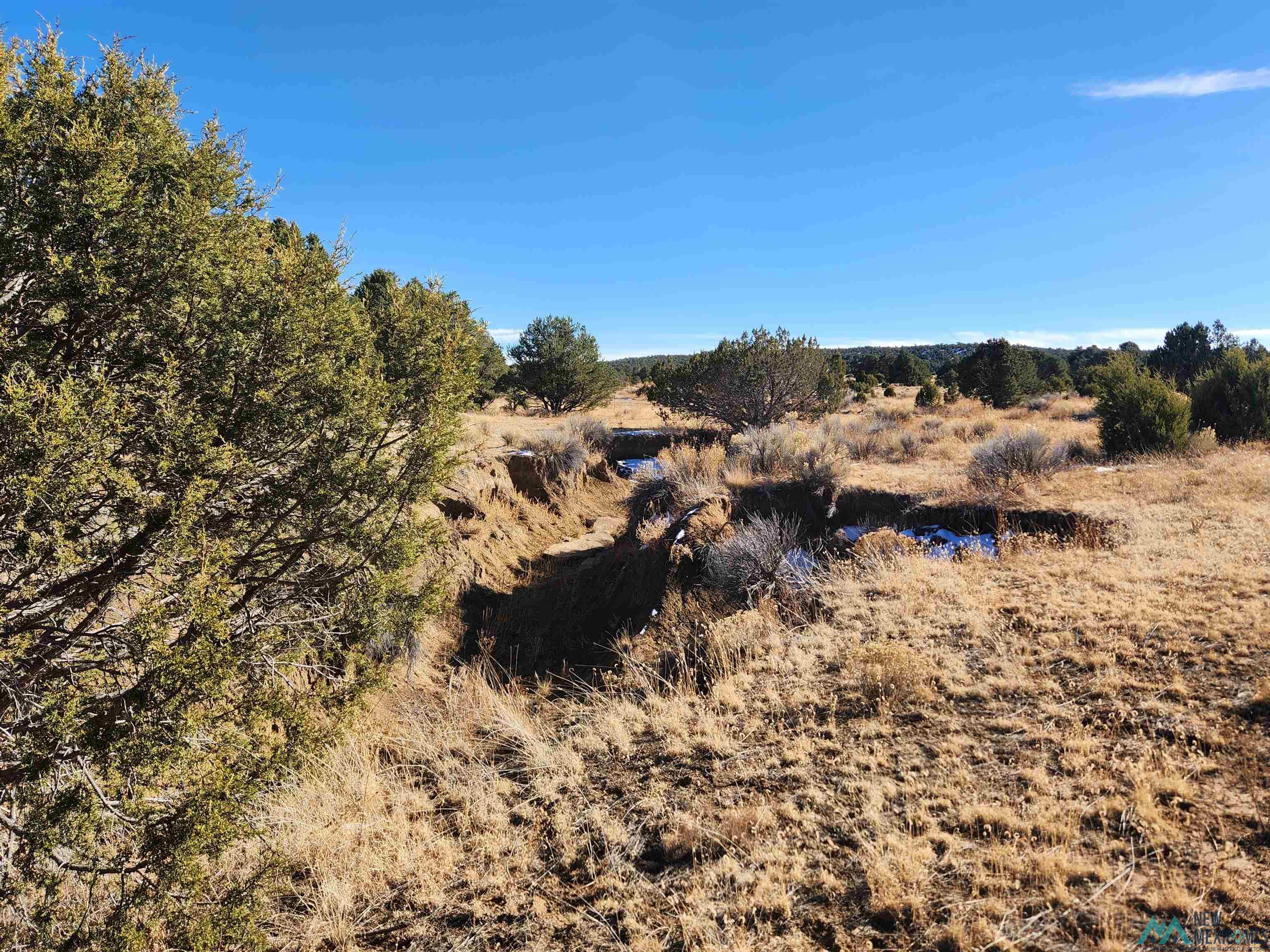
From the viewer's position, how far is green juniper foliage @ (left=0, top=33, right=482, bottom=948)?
3.42 m

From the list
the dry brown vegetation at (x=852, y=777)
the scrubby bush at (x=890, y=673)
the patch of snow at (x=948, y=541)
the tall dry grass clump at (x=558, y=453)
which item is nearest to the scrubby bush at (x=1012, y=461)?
the patch of snow at (x=948, y=541)

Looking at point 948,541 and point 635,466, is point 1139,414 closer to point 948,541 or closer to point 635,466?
point 948,541

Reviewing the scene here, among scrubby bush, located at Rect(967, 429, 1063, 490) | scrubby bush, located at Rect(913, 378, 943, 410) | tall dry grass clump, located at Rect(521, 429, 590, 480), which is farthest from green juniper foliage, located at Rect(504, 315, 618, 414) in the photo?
scrubby bush, located at Rect(967, 429, 1063, 490)

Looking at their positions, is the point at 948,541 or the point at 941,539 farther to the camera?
the point at 941,539

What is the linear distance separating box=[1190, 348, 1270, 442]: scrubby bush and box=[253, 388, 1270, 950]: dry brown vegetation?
9165mm

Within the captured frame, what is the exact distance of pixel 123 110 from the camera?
4.39 m

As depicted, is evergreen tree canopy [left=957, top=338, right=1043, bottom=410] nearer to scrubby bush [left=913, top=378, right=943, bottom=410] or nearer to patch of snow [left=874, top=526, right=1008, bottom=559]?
scrubby bush [left=913, top=378, right=943, bottom=410]

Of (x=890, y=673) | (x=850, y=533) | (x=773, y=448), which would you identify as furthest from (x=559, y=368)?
(x=890, y=673)

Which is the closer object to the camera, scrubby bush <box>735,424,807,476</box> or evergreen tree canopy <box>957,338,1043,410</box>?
scrubby bush <box>735,424,807,476</box>

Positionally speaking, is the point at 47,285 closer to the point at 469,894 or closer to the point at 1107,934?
the point at 469,894

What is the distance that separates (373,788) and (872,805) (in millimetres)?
4098

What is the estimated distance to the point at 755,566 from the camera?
8656mm

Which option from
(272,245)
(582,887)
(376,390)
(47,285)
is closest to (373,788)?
(582,887)

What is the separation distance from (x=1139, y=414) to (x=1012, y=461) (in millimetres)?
4997
